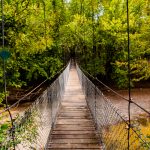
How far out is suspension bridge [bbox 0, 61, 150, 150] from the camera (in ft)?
8.29

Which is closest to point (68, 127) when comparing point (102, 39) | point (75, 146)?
point (75, 146)

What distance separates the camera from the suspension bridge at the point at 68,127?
253 centimetres

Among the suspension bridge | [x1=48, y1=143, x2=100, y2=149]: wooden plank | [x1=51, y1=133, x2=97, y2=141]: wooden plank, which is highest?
the suspension bridge

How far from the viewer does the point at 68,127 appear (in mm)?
5520

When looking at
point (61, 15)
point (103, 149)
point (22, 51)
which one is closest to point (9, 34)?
point (22, 51)

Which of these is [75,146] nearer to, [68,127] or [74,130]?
[74,130]

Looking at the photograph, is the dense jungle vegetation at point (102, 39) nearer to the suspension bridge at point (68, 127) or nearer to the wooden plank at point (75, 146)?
the suspension bridge at point (68, 127)

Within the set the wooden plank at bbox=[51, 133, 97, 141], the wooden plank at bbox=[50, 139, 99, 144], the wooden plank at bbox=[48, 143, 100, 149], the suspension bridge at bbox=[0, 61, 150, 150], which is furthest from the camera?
the wooden plank at bbox=[51, 133, 97, 141]

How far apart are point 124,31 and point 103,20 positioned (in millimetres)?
1300

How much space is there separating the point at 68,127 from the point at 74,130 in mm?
195

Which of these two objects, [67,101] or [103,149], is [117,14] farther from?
[103,149]

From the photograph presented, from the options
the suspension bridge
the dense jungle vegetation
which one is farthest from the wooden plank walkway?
the dense jungle vegetation

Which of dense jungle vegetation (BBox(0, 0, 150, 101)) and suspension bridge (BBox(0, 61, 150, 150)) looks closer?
suspension bridge (BBox(0, 61, 150, 150))

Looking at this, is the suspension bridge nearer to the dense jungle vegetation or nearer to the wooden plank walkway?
the wooden plank walkway
